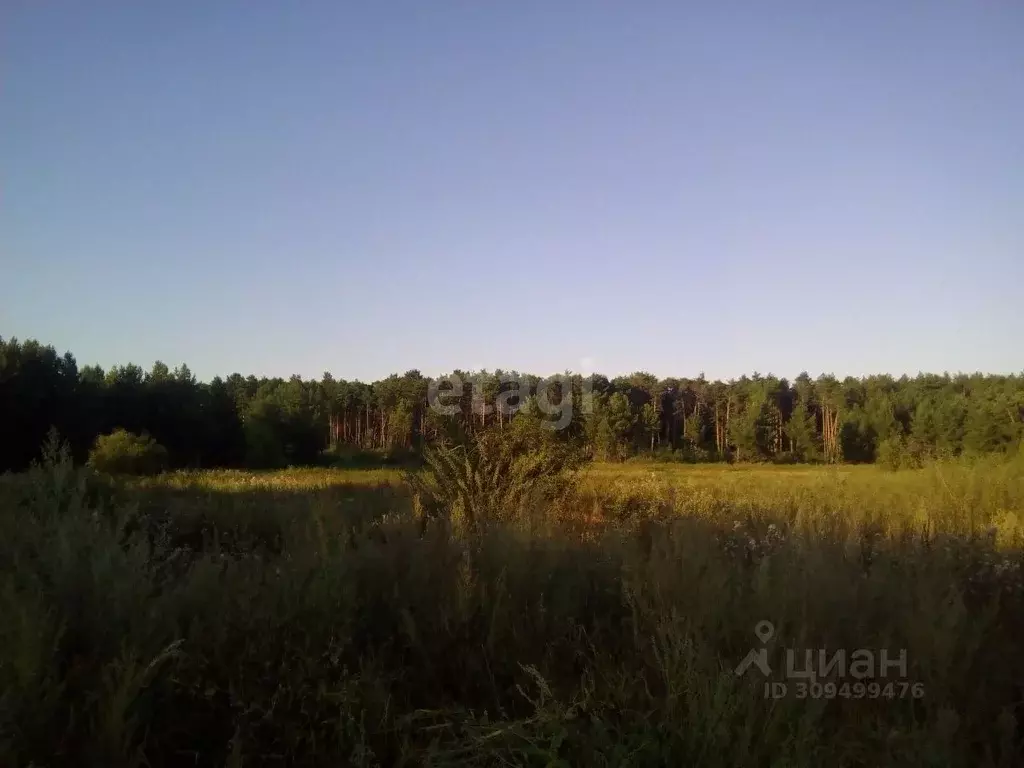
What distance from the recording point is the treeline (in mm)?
38781

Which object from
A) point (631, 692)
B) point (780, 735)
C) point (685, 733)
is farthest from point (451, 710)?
point (780, 735)

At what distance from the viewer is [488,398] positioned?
12.9 m

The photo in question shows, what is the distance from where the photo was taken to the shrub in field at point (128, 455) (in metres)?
33.6

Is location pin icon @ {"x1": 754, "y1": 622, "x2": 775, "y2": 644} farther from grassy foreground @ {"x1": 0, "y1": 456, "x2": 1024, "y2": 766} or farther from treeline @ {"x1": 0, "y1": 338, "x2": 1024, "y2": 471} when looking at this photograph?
treeline @ {"x1": 0, "y1": 338, "x2": 1024, "y2": 471}

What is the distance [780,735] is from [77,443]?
172ft

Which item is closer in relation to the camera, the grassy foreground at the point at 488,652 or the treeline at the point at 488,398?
the grassy foreground at the point at 488,652

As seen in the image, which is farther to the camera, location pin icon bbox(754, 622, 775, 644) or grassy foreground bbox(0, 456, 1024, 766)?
location pin icon bbox(754, 622, 775, 644)

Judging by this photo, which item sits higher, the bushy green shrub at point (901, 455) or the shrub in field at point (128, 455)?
the bushy green shrub at point (901, 455)

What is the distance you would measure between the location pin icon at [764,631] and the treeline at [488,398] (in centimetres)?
974

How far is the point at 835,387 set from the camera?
7131 centimetres

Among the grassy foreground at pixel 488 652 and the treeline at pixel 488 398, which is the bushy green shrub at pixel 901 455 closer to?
the treeline at pixel 488 398

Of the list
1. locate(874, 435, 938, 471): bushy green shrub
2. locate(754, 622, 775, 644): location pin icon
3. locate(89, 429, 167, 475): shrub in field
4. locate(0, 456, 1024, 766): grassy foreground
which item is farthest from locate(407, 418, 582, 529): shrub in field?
locate(89, 429, 167, 475): shrub in field

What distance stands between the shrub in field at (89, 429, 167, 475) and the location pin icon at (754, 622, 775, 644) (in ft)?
116

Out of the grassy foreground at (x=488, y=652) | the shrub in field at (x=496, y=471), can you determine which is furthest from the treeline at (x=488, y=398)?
the grassy foreground at (x=488, y=652)
